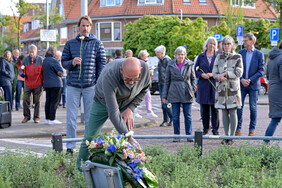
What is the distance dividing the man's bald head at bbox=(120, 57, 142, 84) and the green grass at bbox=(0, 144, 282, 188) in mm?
1073

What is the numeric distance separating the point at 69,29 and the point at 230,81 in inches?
2015

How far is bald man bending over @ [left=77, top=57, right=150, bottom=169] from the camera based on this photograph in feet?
15.0

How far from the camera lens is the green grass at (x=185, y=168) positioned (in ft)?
17.4

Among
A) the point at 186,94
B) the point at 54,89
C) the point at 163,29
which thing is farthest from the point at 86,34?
the point at 163,29

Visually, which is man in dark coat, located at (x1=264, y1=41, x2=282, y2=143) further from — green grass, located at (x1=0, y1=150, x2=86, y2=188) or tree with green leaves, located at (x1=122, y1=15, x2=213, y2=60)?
tree with green leaves, located at (x1=122, y1=15, x2=213, y2=60)

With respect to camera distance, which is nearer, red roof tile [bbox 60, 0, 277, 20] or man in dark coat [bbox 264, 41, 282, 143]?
man in dark coat [bbox 264, 41, 282, 143]

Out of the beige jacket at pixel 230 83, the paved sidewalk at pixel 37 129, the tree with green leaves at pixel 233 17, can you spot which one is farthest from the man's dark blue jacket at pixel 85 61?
the tree with green leaves at pixel 233 17

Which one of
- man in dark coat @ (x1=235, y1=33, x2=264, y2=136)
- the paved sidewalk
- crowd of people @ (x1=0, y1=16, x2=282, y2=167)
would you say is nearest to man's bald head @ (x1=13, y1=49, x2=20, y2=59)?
the paved sidewalk

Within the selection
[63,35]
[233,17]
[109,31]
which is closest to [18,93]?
[233,17]

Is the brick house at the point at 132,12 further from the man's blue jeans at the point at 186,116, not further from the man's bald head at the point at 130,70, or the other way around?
the man's bald head at the point at 130,70

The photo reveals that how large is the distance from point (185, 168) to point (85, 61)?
2894mm

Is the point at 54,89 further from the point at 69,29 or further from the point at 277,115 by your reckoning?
the point at 69,29

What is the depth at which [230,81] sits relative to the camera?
354 inches

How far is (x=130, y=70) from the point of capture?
451cm
